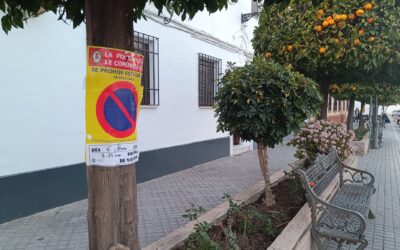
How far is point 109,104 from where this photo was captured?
5.40 ft

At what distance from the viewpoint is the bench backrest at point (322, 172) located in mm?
3937

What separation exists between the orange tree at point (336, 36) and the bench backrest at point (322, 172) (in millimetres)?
1401

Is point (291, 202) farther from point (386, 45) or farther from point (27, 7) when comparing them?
point (27, 7)

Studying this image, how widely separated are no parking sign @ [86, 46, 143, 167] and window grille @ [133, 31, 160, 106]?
5.37m

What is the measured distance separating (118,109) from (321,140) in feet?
15.9

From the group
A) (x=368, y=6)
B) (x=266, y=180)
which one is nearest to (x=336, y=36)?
(x=368, y=6)

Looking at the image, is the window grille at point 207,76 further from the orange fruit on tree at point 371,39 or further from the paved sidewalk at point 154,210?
the orange fruit on tree at point 371,39

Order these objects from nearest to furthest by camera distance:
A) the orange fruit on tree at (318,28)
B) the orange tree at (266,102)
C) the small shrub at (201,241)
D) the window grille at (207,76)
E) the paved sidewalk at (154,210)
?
1. the small shrub at (201,241)
2. the orange tree at (266,102)
3. the paved sidewalk at (154,210)
4. the orange fruit on tree at (318,28)
5. the window grille at (207,76)

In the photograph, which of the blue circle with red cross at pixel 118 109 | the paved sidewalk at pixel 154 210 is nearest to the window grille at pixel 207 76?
the paved sidewalk at pixel 154 210

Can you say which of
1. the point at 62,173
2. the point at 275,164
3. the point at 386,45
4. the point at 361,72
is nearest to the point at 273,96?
the point at 386,45

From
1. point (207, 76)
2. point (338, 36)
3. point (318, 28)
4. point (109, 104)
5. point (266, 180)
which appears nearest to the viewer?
point (109, 104)

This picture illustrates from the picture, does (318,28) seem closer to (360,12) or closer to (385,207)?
(360,12)

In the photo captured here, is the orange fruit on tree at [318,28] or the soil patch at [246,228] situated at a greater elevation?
the orange fruit on tree at [318,28]

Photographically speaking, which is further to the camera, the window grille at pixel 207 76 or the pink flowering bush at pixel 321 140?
the window grille at pixel 207 76
